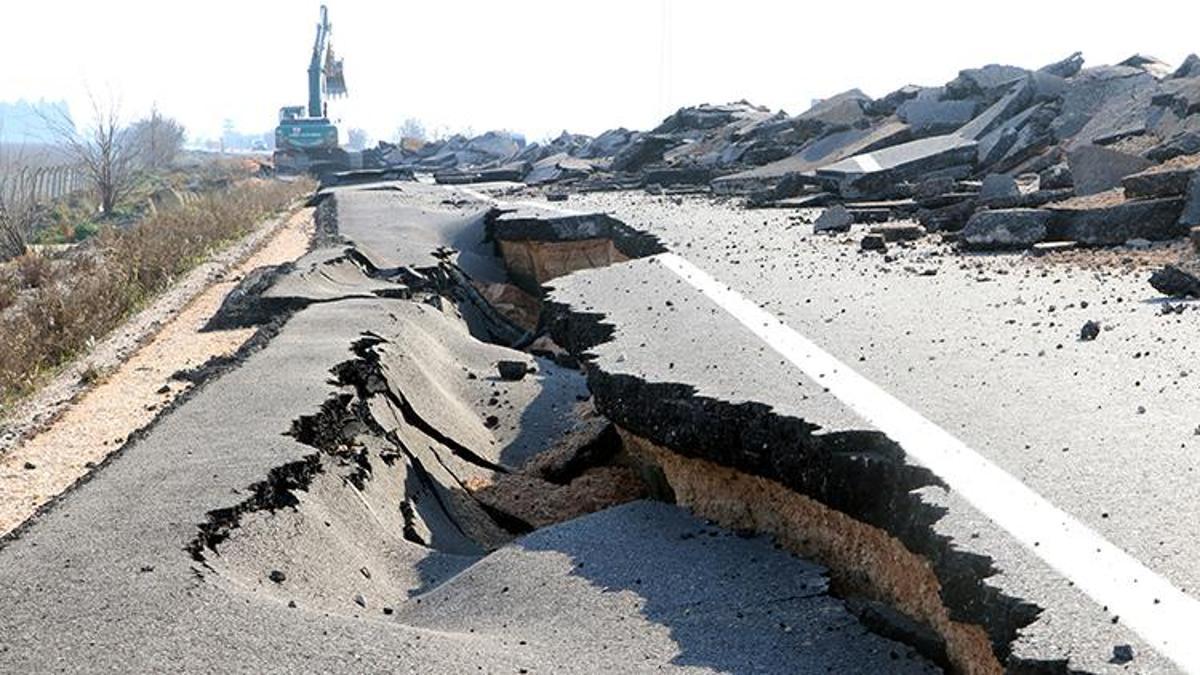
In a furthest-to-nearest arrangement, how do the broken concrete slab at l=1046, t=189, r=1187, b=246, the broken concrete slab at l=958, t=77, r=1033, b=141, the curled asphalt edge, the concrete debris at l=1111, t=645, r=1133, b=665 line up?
the broken concrete slab at l=958, t=77, r=1033, b=141 < the broken concrete slab at l=1046, t=189, r=1187, b=246 < the curled asphalt edge < the concrete debris at l=1111, t=645, r=1133, b=665

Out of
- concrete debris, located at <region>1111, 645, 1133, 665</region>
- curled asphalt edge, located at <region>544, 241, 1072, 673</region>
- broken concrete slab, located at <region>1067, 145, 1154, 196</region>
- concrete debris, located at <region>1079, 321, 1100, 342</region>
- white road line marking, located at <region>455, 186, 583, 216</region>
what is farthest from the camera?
white road line marking, located at <region>455, 186, 583, 216</region>

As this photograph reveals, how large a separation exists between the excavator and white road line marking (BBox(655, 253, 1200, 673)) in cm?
4831

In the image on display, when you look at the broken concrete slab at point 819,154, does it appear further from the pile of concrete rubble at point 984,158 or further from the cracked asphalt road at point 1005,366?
the cracked asphalt road at point 1005,366

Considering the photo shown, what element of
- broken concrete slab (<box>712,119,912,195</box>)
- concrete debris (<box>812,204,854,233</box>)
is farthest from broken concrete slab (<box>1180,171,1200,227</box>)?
broken concrete slab (<box>712,119,912,195</box>)

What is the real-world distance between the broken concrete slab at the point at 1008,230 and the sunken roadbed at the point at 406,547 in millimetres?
3963

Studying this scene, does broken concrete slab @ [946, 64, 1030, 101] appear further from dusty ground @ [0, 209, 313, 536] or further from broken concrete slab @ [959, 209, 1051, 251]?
dusty ground @ [0, 209, 313, 536]

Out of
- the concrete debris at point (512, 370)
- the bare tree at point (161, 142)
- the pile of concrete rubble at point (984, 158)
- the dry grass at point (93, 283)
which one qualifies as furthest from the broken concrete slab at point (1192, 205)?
the bare tree at point (161, 142)

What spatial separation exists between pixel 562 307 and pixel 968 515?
5125 millimetres

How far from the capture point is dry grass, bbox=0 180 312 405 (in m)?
11.2

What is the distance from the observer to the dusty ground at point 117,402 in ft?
23.4

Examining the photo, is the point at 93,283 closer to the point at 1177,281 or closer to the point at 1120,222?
the point at 1120,222

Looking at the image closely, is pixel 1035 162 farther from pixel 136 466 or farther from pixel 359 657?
pixel 359 657

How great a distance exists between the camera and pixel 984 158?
18.4 metres

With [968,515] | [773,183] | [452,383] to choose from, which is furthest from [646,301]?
[773,183]
